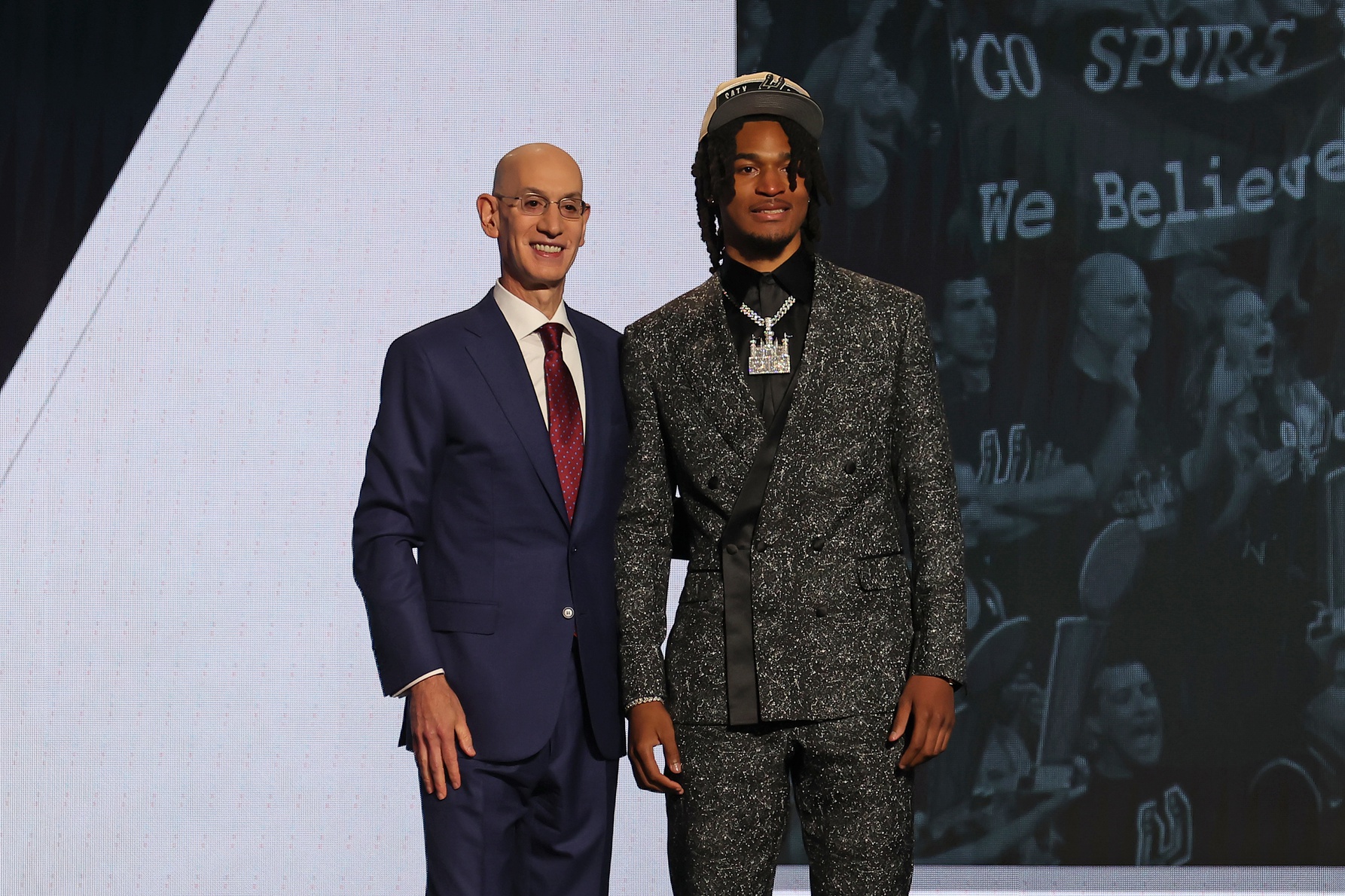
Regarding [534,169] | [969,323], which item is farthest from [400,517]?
[969,323]

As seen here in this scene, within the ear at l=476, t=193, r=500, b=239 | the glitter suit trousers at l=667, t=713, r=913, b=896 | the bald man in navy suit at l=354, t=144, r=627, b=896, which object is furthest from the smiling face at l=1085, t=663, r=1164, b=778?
the ear at l=476, t=193, r=500, b=239

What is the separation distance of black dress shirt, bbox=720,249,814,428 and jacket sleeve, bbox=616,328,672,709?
0.48 feet

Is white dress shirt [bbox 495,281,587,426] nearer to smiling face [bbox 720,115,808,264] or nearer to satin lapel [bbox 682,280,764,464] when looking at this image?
satin lapel [bbox 682,280,764,464]

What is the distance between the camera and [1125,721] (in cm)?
306

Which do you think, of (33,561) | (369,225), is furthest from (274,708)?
(369,225)

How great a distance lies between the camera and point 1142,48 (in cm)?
308

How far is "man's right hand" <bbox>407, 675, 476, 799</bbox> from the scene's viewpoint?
180cm

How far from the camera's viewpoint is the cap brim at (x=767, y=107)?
1.81 metres

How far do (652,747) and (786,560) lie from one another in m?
0.32

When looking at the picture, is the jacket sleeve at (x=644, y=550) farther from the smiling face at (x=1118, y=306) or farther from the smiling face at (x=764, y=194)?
the smiling face at (x=1118, y=306)

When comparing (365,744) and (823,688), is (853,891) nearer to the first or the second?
(823,688)

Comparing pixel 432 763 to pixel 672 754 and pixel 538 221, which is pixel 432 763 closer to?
pixel 672 754

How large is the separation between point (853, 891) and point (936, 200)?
1878 mm

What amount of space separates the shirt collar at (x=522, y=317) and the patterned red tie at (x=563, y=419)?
0.05 feet
